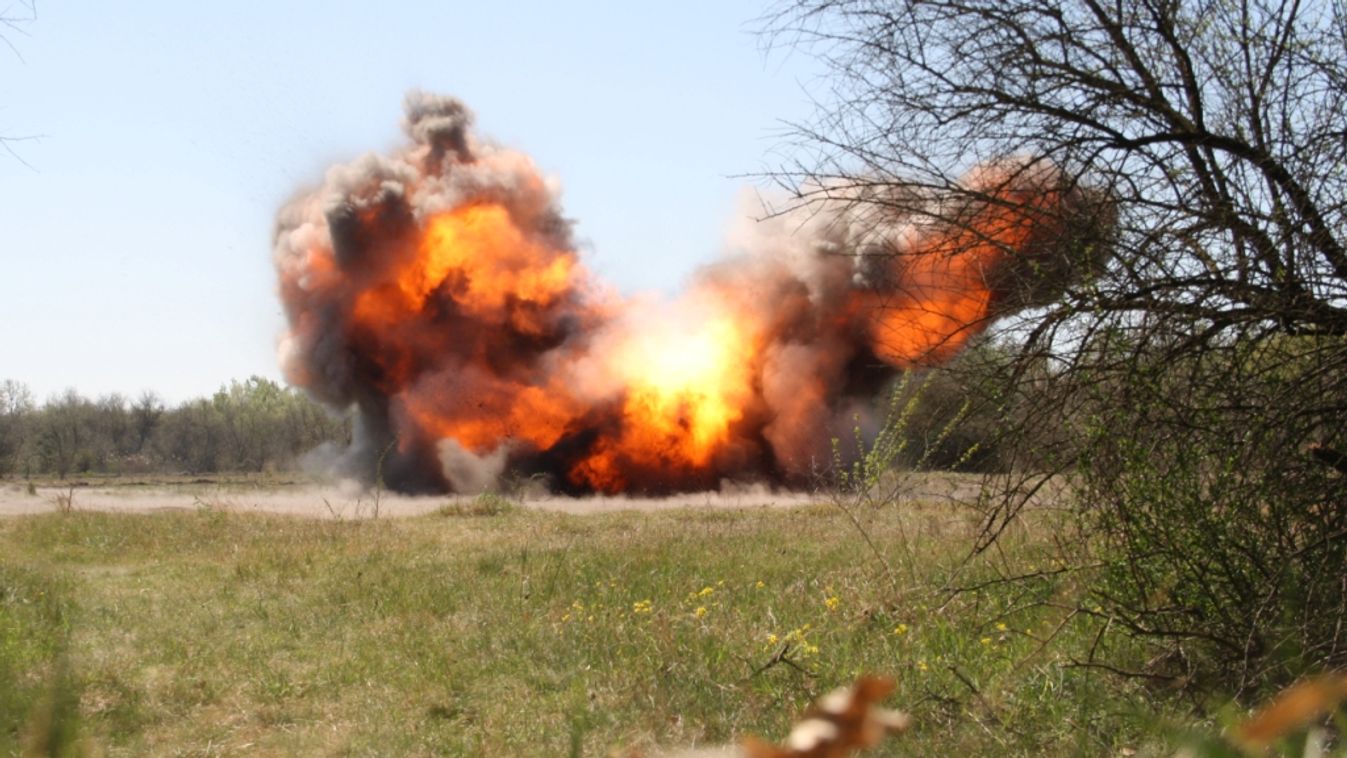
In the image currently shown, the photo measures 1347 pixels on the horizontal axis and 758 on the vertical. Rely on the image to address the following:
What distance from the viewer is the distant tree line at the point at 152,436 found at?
2697 inches

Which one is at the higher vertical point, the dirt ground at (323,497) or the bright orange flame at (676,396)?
the bright orange flame at (676,396)

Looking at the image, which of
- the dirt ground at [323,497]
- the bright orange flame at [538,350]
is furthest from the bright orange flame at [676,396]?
the dirt ground at [323,497]

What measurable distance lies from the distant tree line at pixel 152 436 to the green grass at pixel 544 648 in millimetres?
54638

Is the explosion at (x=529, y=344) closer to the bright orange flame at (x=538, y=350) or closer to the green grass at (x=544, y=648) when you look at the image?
the bright orange flame at (x=538, y=350)

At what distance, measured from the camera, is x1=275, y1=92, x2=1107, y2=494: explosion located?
40094 mm

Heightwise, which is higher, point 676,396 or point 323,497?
point 676,396

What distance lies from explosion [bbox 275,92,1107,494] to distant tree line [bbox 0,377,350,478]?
2590cm

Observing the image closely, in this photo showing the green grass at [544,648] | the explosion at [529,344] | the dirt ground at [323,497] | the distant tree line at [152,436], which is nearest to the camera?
the green grass at [544,648]

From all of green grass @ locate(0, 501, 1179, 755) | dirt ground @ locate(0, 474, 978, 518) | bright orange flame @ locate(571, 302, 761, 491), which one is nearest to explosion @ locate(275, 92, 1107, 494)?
bright orange flame @ locate(571, 302, 761, 491)

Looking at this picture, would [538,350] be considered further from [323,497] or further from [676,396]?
[323,497]

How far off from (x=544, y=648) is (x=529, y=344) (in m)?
33.5

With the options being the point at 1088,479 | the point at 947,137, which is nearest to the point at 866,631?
the point at 1088,479

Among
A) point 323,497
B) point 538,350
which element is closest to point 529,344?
point 538,350

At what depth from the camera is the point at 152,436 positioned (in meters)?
79.0
